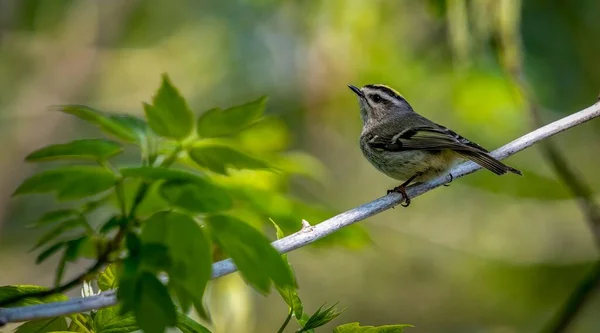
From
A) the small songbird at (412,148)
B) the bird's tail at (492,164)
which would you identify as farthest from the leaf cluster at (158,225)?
the small songbird at (412,148)

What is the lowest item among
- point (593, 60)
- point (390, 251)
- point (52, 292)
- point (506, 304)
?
point (506, 304)

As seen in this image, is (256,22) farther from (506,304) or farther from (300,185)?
(506,304)

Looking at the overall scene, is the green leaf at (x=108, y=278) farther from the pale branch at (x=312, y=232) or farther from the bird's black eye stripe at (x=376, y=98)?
the bird's black eye stripe at (x=376, y=98)

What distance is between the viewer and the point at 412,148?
122 inches

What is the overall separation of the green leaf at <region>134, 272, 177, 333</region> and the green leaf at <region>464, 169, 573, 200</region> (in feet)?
7.40

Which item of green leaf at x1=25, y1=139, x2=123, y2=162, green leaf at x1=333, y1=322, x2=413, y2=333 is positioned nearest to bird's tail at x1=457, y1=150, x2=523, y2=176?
green leaf at x1=333, y1=322, x2=413, y2=333

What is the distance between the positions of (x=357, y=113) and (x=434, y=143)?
2314mm

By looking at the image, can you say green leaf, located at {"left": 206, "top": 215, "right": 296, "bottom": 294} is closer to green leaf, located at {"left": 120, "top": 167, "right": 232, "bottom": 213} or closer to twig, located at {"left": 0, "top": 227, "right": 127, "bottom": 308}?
green leaf, located at {"left": 120, "top": 167, "right": 232, "bottom": 213}

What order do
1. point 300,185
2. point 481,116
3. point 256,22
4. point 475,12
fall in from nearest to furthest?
point 475,12, point 481,116, point 300,185, point 256,22

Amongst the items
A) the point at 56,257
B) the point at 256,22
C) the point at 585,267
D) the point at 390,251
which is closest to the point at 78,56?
the point at 56,257

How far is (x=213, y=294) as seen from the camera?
2893 mm

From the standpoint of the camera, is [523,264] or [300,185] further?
[300,185]

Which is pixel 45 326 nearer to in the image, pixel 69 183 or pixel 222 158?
pixel 69 183

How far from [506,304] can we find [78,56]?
389cm
